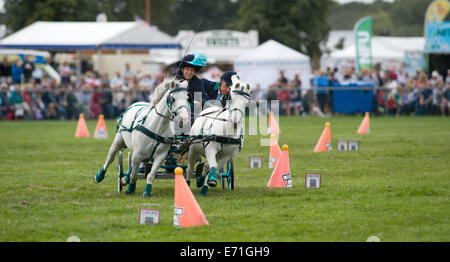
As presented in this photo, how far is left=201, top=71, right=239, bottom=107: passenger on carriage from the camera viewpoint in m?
11.6

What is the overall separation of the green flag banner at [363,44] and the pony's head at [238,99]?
2665 cm

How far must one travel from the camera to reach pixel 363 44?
1437 inches

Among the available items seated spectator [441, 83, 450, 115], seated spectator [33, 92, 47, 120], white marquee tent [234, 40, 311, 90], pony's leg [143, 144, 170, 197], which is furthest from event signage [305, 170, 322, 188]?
white marquee tent [234, 40, 311, 90]

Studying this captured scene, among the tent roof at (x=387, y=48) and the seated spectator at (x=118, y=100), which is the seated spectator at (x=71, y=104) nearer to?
the seated spectator at (x=118, y=100)

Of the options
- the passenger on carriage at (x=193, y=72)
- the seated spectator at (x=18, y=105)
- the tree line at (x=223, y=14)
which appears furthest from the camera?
the tree line at (x=223, y=14)

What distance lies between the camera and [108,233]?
811 cm

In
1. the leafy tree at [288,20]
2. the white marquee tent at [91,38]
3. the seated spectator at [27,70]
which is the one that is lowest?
the seated spectator at [27,70]

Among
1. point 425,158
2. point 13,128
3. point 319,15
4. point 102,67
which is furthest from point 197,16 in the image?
point 425,158

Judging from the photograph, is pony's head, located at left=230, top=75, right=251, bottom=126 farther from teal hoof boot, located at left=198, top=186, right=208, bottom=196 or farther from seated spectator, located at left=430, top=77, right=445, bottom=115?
seated spectator, located at left=430, top=77, right=445, bottom=115

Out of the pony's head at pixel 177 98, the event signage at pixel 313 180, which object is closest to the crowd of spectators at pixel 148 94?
the event signage at pixel 313 180

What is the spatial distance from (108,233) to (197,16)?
287 ft

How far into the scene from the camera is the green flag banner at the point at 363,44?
36.4 m

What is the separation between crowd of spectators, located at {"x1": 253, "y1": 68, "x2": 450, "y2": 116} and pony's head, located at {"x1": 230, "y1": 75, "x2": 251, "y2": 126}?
20755 millimetres

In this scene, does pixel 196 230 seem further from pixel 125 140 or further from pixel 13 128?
pixel 13 128
